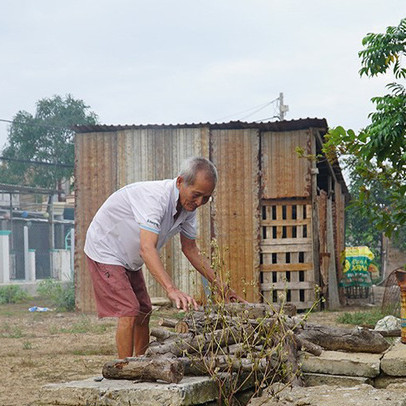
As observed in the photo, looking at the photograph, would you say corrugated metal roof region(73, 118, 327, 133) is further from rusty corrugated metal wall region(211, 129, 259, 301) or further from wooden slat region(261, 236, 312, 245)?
wooden slat region(261, 236, 312, 245)

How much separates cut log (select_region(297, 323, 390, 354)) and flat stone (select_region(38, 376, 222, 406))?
1.57 m

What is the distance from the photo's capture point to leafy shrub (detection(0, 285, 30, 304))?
1867cm

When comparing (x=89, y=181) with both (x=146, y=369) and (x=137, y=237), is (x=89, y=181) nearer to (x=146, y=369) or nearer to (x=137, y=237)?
(x=137, y=237)

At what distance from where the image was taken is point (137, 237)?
481 cm

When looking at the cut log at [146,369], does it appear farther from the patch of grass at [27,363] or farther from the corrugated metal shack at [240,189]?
the corrugated metal shack at [240,189]

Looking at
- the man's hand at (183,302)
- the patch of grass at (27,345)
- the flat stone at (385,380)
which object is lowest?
the patch of grass at (27,345)

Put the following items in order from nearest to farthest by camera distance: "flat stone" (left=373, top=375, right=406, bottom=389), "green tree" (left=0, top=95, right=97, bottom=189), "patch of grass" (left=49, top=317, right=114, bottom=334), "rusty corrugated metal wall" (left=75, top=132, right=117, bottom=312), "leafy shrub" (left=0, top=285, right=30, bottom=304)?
"flat stone" (left=373, top=375, right=406, bottom=389)
"patch of grass" (left=49, top=317, right=114, bottom=334)
"rusty corrugated metal wall" (left=75, top=132, right=117, bottom=312)
"leafy shrub" (left=0, top=285, right=30, bottom=304)
"green tree" (left=0, top=95, right=97, bottom=189)

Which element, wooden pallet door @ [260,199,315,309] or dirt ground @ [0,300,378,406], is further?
wooden pallet door @ [260,199,315,309]

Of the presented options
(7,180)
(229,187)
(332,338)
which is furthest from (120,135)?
(7,180)

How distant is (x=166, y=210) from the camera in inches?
183

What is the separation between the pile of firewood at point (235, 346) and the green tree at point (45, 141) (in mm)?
24089

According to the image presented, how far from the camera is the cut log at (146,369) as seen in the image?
12.7 ft

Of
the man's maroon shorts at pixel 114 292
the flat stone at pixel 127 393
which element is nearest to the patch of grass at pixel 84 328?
the man's maroon shorts at pixel 114 292

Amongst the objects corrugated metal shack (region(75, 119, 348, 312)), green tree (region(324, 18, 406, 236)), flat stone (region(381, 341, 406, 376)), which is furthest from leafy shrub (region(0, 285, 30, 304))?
flat stone (region(381, 341, 406, 376))
